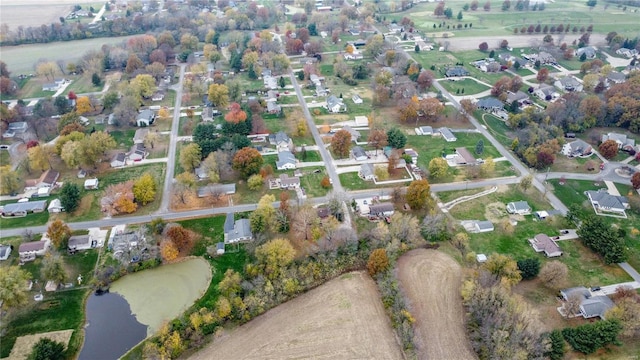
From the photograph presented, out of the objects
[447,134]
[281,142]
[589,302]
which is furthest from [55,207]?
[589,302]

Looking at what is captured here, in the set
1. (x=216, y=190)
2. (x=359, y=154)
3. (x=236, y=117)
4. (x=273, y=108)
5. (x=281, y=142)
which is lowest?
(x=359, y=154)

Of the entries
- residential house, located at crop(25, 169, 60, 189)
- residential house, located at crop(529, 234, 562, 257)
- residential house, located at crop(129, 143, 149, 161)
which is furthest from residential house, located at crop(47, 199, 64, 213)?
residential house, located at crop(529, 234, 562, 257)

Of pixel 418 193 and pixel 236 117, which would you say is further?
pixel 236 117

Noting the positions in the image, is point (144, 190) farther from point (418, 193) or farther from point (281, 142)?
point (418, 193)

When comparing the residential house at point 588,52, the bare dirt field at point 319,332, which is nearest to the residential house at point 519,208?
the bare dirt field at point 319,332

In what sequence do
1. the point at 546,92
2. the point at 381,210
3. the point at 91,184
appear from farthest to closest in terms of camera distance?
the point at 546,92, the point at 91,184, the point at 381,210

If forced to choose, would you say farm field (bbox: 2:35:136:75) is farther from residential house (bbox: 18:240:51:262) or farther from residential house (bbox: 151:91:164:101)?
residential house (bbox: 18:240:51:262)
